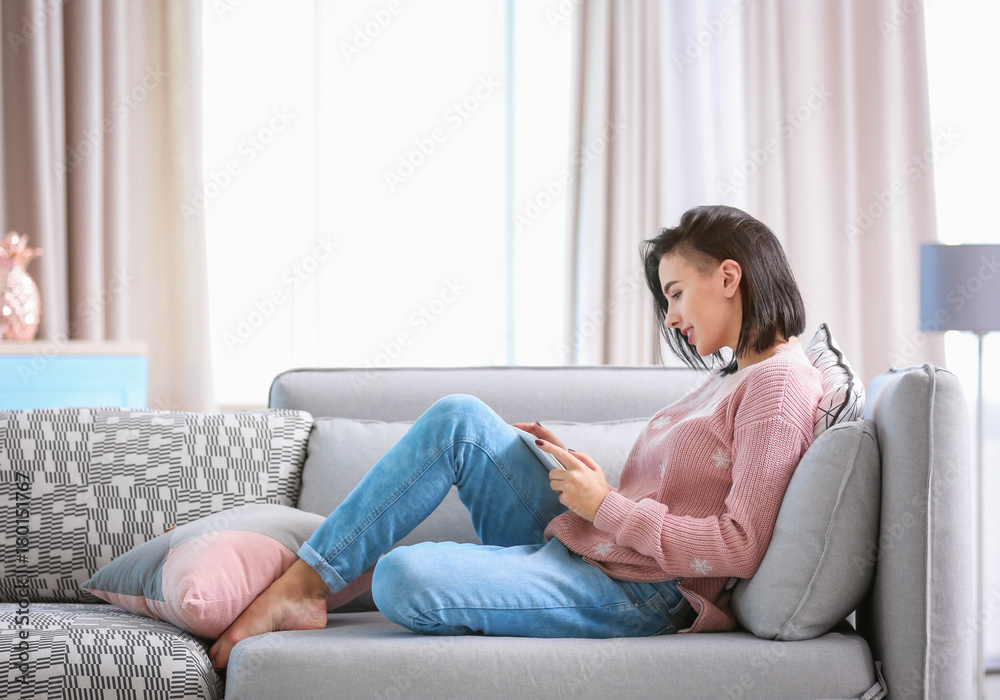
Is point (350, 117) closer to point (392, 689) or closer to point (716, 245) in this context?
point (716, 245)

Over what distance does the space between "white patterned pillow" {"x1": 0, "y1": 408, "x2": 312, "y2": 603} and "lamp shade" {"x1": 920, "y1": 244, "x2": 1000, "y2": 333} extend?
5.21 feet

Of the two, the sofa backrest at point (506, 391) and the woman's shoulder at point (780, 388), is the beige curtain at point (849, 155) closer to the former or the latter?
the sofa backrest at point (506, 391)

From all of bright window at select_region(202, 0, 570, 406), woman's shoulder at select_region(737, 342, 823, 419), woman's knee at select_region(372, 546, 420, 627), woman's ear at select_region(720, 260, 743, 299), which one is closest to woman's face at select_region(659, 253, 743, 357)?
woman's ear at select_region(720, 260, 743, 299)

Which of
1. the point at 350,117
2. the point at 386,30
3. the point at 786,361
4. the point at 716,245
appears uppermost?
the point at 386,30

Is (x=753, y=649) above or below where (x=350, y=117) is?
below

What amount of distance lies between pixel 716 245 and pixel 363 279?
6.99ft

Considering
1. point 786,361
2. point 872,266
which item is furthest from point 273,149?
point 786,361

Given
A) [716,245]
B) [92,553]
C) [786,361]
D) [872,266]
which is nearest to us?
[786,361]

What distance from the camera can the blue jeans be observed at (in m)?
1.17

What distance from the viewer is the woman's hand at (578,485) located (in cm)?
123

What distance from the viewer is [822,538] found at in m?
1.12

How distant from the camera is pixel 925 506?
1.10 m

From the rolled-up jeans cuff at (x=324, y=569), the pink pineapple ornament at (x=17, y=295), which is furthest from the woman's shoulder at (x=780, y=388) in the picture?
the pink pineapple ornament at (x=17, y=295)

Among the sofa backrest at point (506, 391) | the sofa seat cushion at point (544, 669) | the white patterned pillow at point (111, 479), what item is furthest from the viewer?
the sofa backrest at point (506, 391)
